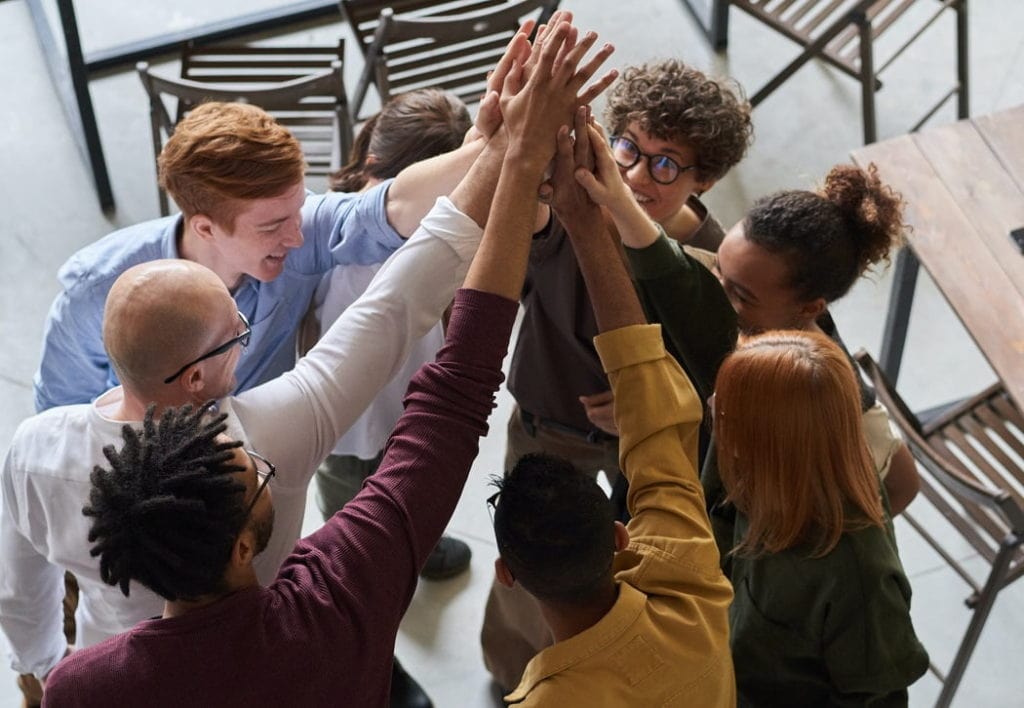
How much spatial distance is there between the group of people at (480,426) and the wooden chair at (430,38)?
62.2 inches

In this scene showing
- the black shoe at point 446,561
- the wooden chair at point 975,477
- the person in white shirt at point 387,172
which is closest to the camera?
the person in white shirt at point 387,172

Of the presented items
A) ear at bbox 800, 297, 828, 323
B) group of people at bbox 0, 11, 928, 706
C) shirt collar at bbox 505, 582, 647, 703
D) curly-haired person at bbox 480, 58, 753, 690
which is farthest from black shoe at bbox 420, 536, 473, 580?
shirt collar at bbox 505, 582, 647, 703

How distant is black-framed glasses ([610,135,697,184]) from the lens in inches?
95.7

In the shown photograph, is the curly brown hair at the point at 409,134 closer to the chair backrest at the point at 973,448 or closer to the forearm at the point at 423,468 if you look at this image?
the forearm at the point at 423,468

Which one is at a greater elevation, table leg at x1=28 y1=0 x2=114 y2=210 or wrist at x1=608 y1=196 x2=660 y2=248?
wrist at x1=608 y1=196 x2=660 y2=248

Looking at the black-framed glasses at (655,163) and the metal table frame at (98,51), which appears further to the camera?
the metal table frame at (98,51)

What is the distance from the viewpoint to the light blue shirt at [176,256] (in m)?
2.20

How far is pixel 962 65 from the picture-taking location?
4359 mm

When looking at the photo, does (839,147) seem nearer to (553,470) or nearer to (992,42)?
(992,42)

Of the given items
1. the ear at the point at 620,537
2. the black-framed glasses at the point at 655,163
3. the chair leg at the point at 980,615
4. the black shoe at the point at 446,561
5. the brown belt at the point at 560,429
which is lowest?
the black shoe at the point at 446,561

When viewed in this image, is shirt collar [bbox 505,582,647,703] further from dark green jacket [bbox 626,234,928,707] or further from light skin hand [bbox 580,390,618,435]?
light skin hand [bbox 580,390,618,435]

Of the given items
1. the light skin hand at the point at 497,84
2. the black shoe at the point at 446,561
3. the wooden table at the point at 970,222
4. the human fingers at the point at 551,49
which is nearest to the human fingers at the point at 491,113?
the light skin hand at the point at 497,84

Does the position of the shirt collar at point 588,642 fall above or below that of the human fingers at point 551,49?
below

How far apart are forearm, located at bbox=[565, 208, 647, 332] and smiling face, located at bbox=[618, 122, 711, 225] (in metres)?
0.51
